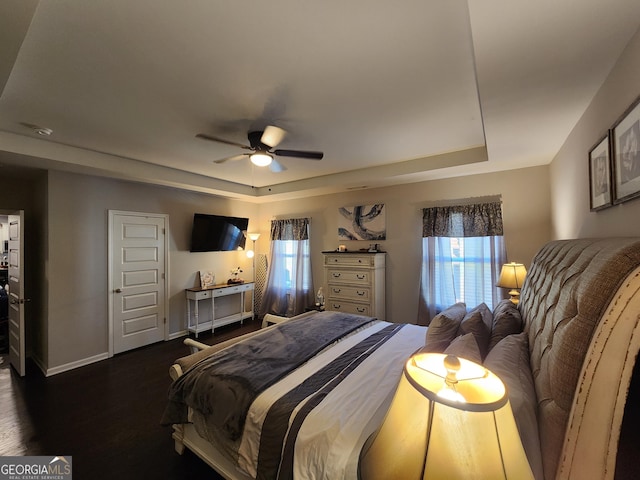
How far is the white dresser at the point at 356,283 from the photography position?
12.8 ft

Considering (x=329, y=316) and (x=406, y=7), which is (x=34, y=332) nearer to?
(x=329, y=316)

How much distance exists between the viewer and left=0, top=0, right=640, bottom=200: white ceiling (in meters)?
1.24

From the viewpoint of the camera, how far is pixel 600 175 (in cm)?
153

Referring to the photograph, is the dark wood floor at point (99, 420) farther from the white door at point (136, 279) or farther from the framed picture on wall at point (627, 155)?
the framed picture on wall at point (627, 155)

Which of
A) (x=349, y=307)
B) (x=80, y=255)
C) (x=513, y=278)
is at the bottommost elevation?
(x=349, y=307)

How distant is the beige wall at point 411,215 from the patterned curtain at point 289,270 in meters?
0.18

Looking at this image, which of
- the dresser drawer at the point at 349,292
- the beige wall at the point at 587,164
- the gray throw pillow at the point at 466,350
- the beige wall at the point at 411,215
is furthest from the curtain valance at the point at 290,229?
the gray throw pillow at the point at 466,350

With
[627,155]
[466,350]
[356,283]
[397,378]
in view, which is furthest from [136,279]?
[627,155]

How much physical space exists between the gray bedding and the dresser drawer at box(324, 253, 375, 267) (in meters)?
1.72

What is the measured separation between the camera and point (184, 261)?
4.55 m

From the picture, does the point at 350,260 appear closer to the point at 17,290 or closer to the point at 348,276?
the point at 348,276

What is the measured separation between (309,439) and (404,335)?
1.41 metres

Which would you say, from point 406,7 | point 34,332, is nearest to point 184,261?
point 34,332

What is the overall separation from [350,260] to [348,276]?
244 mm
